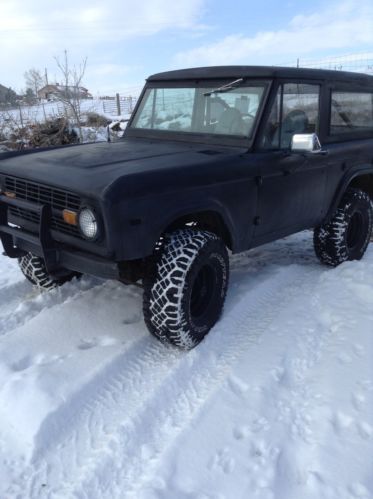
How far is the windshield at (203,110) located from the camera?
3699 mm

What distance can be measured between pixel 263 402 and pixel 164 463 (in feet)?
2.28

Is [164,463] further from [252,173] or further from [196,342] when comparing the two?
[252,173]

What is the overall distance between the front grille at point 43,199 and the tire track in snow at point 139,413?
0.95 meters

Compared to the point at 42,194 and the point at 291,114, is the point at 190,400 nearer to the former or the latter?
the point at 42,194

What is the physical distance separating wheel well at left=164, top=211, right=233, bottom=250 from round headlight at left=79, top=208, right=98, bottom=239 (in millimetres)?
618

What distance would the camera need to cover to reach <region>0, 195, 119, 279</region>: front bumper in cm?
286

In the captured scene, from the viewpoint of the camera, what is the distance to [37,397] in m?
2.61

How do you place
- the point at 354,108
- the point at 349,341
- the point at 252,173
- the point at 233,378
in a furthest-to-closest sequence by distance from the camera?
the point at 354,108 < the point at 252,173 < the point at 349,341 < the point at 233,378

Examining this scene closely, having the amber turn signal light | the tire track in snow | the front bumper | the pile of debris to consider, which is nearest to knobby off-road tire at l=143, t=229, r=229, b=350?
the tire track in snow

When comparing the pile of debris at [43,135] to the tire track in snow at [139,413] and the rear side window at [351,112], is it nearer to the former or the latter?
the rear side window at [351,112]

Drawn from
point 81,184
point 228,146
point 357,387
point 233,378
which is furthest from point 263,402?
point 228,146

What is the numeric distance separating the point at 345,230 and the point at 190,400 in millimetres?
2702

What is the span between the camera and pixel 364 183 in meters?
5.23

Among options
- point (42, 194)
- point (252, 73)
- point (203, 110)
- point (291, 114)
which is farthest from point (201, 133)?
point (42, 194)
